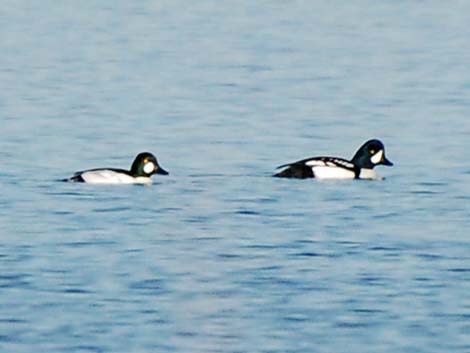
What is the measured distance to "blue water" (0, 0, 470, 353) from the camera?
12867 millimetres

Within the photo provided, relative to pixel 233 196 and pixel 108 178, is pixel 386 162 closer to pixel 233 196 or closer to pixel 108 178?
pixel 233 196

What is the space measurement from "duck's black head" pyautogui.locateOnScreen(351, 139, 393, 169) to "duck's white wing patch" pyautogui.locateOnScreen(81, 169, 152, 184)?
232cm

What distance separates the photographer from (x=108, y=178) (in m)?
20.0

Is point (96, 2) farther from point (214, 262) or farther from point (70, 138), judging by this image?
point (214, 262)

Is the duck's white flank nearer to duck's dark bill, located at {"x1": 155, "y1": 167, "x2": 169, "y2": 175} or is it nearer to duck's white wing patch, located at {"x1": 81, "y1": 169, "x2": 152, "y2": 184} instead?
duck's dark bill, located at {"x1": 155, "y1": 167, "x2": 169, "y2": 175}

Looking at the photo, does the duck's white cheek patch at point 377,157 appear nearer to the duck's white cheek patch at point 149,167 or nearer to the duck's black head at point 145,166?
the duck's black head at point 145,166

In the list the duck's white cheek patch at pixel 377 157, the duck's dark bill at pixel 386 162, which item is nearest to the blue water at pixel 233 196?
the duck's dark bill at pixel 386 162

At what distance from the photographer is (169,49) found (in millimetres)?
36062

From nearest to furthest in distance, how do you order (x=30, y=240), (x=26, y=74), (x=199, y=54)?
(x=30, y=240) < (x=26, y=74) < (x=199, y=54)

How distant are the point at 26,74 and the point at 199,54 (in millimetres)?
4832

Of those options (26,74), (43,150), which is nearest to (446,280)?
(43,150)

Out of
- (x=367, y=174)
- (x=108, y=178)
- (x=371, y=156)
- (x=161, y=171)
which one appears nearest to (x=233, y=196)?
(x=108, y=178)

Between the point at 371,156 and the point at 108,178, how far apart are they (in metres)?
3.07

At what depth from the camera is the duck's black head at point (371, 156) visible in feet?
70.0
